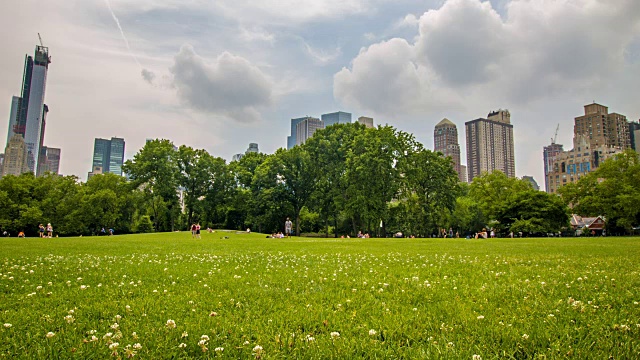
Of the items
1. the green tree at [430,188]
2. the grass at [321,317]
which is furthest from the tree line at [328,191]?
the grass at [321,317]

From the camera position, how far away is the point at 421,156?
221 ft

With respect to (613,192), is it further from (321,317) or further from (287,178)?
(321,317)

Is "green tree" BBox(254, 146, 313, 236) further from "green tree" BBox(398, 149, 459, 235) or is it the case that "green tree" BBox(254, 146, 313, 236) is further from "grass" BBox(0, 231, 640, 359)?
"grass" BBox(0, 231, 640, 359)

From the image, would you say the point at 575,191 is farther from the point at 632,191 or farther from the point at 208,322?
the point at 208,322

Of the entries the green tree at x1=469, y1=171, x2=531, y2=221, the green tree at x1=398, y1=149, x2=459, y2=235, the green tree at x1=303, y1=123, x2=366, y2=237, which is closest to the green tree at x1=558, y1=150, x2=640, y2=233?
the green tree at x1=469, y1=171, x2=531, y2=221

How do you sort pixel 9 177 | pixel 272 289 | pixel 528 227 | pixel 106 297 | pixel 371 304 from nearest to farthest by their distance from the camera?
pixel 371 304, pixel 106 297, pixel 272 289, pixel 528 227, pixel 9 177

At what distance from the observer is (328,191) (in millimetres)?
66562

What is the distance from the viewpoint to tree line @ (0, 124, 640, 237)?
62.2 metres

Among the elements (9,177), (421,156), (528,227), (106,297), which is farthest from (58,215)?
(528,227)

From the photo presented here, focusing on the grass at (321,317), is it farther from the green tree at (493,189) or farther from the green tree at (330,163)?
the green tree at (493,189)

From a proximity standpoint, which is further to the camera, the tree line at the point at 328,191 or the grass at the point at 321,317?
the tree line at the point at 328,191

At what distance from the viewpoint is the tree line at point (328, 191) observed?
62.2m

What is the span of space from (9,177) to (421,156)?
83.9m

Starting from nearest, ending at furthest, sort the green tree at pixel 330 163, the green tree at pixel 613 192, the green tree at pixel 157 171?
the green tree at pixel 330 163, the green tree at pixel 613 192, the green tree at pixel 157 171
